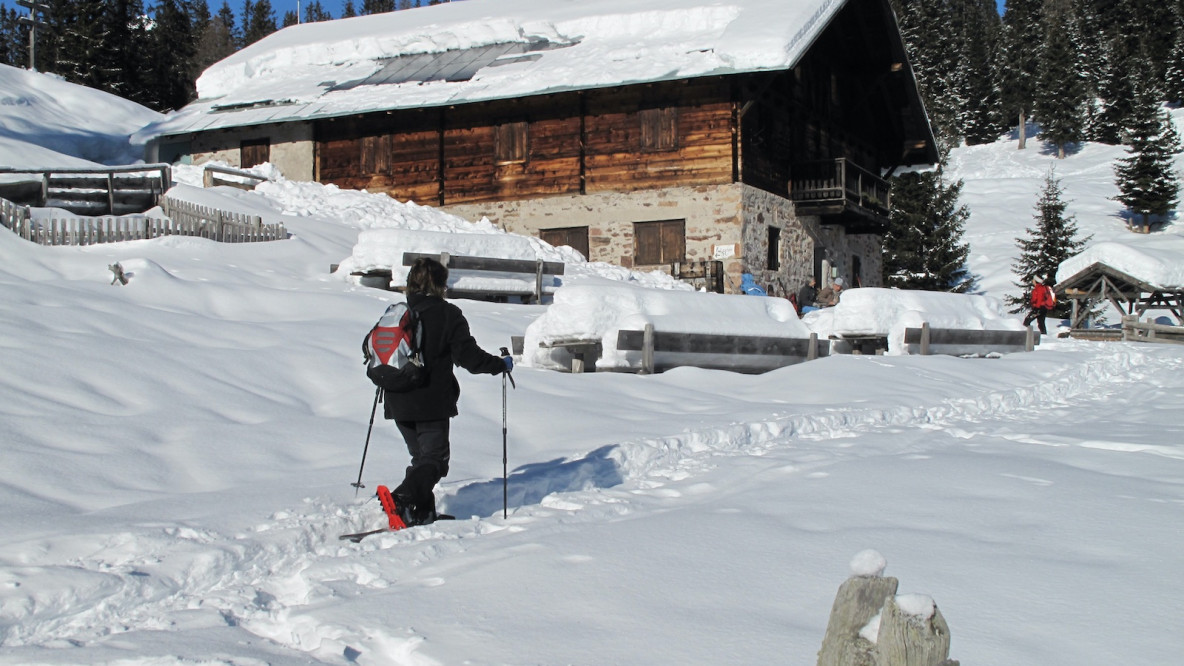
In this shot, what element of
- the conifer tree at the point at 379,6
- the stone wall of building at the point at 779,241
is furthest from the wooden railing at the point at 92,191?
the conifer tree at the point at 379,6

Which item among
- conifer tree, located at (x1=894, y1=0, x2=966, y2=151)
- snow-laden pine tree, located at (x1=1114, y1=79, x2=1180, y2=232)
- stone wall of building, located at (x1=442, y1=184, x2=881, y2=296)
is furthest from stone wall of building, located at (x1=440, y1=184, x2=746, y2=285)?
snow-laden pine tree, located at (x1=1114, y1=79, x2=1180, y2=232)

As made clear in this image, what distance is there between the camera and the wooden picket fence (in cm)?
1559

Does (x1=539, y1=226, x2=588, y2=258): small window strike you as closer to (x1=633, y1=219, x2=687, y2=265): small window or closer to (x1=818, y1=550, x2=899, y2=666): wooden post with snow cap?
(x1=633, y1=219, x2=687, y2=265): small window

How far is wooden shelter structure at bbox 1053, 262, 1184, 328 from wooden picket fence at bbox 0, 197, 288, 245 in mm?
23020

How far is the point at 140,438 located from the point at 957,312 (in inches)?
614

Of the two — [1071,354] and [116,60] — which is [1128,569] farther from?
[116,60]

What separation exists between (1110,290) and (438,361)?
1164 inches

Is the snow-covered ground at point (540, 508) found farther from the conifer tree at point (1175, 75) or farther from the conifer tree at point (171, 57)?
the conifer tree at point (1175, 75)

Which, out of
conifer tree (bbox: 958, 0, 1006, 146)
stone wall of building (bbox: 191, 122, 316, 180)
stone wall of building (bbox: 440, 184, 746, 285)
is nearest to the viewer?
stone wall of building (bbox: 440, 184, 746, 285)

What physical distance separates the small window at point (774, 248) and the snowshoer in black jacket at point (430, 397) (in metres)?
20.3

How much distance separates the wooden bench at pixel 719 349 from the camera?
12.1m

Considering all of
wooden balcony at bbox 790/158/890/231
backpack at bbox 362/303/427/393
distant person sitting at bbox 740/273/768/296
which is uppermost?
wooden balcony at bbox 790/158/890/231

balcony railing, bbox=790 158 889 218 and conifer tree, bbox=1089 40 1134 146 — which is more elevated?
conifer tree, bbox=1089 40 1134 146

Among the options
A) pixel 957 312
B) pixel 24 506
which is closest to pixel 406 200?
pixel 957 312
